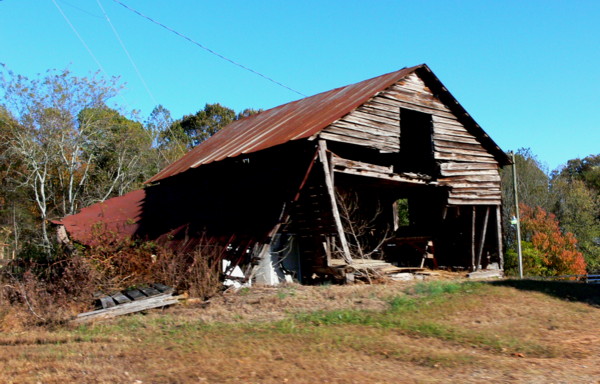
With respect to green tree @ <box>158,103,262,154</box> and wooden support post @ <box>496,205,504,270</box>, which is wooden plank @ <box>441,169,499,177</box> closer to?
wooden support post @ <box>496,205,504,270</box>

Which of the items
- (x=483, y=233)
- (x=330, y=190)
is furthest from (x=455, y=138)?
(x=330, y=190)

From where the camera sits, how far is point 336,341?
783 centimetres

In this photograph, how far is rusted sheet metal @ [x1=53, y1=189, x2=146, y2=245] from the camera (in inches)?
644

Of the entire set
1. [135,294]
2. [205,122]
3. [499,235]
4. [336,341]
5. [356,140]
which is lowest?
[336,341]

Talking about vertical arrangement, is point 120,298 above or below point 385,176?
below

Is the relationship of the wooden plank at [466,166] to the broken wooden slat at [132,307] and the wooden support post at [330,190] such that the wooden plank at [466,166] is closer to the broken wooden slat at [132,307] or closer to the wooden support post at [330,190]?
the wooden support post at [330,190]

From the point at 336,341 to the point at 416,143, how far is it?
11.7 m

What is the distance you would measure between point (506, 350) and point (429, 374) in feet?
5.89

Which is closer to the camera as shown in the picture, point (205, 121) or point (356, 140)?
point (356, 140)

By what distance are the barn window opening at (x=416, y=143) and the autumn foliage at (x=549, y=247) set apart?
23298 mm

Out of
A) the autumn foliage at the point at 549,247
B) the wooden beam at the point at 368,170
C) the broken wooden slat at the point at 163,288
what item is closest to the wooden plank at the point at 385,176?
the wooden beam at the point at 368,170

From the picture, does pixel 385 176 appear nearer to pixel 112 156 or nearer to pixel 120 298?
pixel 120 298

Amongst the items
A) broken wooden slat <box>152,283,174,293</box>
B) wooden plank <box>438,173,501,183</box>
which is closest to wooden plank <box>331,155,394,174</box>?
wooden plank <box>438,173,501,183</box>

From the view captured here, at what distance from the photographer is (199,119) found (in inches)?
2136
